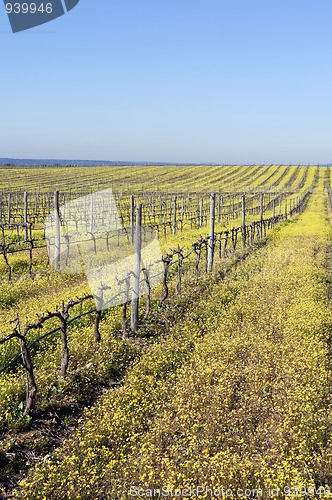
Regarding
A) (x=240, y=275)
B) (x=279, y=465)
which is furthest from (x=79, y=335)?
(x=240, y=275)

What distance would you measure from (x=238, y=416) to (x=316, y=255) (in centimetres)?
1454

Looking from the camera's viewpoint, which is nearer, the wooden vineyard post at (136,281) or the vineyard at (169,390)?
the vineyard at (169,390)

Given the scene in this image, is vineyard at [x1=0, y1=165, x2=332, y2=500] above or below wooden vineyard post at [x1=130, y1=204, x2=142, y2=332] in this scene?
below

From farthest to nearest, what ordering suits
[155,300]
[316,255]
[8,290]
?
[316,255] < [8,290] < [155,300]

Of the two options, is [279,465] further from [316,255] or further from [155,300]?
[316,255]

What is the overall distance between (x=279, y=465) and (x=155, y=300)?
7095 mm

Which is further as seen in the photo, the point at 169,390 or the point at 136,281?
the point at 136,281

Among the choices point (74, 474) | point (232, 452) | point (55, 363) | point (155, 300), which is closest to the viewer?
point (74, 474)

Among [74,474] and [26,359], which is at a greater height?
[26,359]

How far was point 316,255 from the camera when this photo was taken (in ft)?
64.2

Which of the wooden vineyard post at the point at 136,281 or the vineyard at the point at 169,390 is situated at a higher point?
the wooden vineyard post at the point at 136,281

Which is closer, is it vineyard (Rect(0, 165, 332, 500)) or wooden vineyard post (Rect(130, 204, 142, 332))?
vineyard (Rect(0, 165, 332, 500))

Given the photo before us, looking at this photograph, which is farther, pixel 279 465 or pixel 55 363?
pixel 55 363

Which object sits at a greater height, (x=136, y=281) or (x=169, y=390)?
(x=136, y=281)
